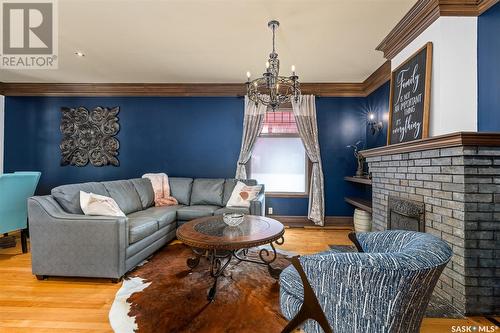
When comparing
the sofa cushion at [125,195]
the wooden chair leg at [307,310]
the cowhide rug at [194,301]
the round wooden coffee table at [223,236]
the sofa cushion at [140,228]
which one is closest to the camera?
the wooden chair leg at [307,310]

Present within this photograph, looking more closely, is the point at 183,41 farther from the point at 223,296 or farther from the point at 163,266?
the point at 223,296

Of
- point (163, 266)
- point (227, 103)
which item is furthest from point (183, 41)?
point (163, 266)

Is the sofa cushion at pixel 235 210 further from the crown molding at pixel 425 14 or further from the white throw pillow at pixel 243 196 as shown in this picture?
the crown molding at pixel 425 14

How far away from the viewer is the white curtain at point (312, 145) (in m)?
4.43

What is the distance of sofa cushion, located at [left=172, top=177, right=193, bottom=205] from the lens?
4312mm

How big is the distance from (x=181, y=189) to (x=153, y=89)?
2.07 m

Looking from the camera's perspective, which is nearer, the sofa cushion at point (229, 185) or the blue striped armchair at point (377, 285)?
the blue striped armchair at point (377, 285)

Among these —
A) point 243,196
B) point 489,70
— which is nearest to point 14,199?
point 243,196

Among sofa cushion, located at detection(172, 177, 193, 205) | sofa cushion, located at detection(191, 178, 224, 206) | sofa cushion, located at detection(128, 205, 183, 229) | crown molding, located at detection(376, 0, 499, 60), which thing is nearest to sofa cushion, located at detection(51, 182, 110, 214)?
sofa cushion, located at detection(128, 205, 183, 229)

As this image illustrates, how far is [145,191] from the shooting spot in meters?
3.97

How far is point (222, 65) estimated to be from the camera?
147 inches

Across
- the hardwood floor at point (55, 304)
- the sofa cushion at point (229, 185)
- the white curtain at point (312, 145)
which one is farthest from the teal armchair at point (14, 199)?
the white curtain at point (312, 145)

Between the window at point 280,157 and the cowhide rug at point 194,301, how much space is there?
2.12 meters

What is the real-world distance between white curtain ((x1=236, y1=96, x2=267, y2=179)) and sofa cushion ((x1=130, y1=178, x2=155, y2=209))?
5.18 feet
